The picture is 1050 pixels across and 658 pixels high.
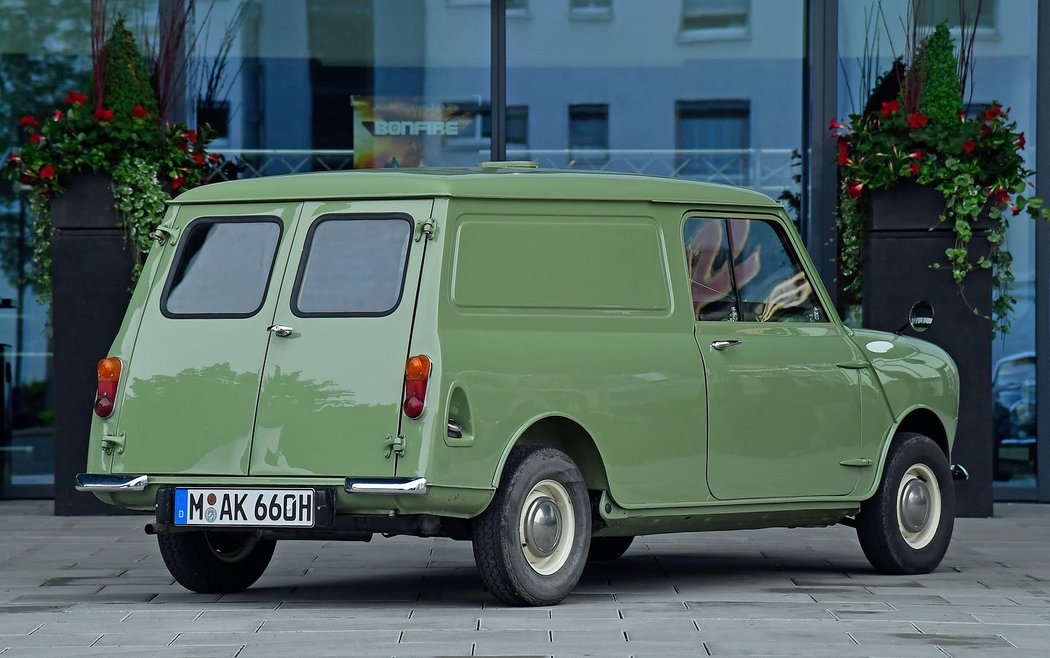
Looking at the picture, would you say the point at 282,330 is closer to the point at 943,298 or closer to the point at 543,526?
the point at 543,526

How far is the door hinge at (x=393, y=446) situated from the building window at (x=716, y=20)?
7.32 metres

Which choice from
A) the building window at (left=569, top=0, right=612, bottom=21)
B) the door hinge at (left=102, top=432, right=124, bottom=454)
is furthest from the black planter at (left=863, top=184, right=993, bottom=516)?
the door hinge at (left=102, top=432, right=124, bottom=454)

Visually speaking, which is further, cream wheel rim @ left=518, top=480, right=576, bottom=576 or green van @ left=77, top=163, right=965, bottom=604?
cream wheel rim @ left=518, top=480, right=576, bottom=576

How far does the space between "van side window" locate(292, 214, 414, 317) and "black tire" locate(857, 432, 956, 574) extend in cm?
286

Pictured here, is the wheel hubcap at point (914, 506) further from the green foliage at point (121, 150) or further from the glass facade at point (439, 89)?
the green foliage at point (121, 150)

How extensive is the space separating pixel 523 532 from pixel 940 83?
19.1 feet

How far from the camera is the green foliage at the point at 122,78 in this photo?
12.1 meters

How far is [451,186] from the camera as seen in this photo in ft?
24.8

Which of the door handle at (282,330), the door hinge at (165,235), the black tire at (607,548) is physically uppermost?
the door hinge at (165,235)

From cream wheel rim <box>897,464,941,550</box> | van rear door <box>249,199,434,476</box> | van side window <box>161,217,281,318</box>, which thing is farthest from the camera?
cream wheel rim <box>897,464,941,550</box>

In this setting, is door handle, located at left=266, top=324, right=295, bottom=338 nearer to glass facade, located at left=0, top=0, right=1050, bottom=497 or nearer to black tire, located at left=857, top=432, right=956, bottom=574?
black tire, located at left=857, top=432, right=956, bottom=574

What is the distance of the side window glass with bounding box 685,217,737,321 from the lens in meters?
8.30

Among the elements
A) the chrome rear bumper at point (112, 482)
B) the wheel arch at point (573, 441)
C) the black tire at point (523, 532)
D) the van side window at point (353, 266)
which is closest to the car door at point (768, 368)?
the wheel arch at point (573, 441)

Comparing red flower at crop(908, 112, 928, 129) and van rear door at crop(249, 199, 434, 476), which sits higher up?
red flower at crop(908, 112, 928, 129)
